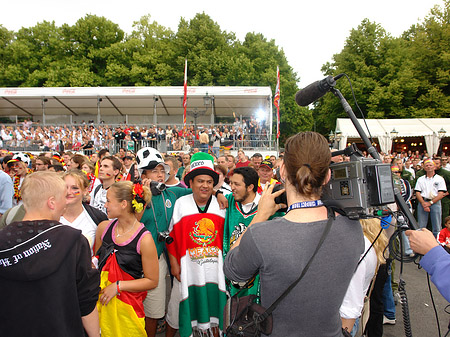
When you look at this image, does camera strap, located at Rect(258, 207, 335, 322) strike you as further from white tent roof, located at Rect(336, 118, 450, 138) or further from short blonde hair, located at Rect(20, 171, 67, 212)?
white tent roof, located at Rect(336, 118, 450, 138)

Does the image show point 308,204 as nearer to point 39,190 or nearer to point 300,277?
point 300,277

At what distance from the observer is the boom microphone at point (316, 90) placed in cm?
207

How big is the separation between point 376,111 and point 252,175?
32.2m

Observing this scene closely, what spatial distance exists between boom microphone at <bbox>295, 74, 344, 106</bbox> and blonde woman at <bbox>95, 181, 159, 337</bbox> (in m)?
1.70

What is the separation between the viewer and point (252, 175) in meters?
3.45

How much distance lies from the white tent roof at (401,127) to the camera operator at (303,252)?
2339cm

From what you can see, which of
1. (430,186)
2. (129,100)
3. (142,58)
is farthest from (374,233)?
(142,58)

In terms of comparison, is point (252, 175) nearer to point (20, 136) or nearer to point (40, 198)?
point (40, 198)

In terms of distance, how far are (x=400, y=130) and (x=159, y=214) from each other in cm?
2573

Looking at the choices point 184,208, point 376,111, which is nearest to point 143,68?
point 376,111

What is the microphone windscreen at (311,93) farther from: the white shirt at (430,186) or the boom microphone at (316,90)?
the white shirt at (430,186)

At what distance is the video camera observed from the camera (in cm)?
154

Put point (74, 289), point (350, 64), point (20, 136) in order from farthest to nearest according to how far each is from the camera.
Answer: point (350, 64) → point (20, 136) → point (74, 289)

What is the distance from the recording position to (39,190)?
1.75 meters
